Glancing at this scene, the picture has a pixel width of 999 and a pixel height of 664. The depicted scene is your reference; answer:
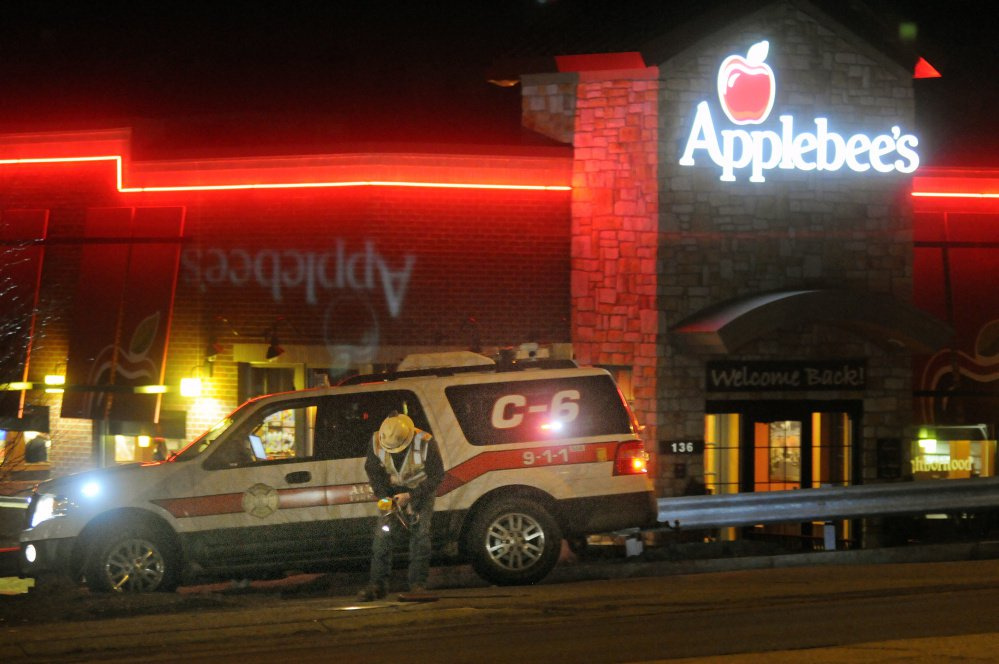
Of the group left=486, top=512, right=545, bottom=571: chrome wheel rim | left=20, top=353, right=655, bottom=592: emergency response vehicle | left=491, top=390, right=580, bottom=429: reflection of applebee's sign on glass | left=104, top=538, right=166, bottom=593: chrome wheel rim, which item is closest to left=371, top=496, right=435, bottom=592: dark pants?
left=20, top=353, right=655, bottom=592: emergency response vehicle

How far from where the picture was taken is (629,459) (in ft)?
42.1

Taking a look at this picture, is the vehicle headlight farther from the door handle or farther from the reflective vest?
the reflective vest

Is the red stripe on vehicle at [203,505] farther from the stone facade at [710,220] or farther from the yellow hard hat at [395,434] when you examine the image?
the stone facade at [710,220]

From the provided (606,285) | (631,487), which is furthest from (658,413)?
(631,487)

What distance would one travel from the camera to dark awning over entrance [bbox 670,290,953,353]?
671 inches

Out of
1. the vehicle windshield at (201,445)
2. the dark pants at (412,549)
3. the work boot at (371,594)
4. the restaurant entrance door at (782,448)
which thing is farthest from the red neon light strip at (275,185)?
the work boot at (371,594)

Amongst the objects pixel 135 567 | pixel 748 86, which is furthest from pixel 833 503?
pixel 135 567

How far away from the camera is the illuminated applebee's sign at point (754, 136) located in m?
18.0

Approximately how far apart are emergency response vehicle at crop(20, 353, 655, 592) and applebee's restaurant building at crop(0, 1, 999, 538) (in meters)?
4.80

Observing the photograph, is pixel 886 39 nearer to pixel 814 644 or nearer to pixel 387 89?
pixel 387 89

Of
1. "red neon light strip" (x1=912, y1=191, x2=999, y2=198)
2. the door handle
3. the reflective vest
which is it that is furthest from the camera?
"red neon light strip" (x1=912, y1=191, x2=999, y2=198)

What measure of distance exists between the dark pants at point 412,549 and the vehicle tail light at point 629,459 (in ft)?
6.17

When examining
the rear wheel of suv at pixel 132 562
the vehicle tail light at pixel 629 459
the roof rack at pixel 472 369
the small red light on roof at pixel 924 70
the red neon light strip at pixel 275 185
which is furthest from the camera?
the small red light on roof at pixel 924 70

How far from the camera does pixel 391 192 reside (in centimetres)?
1806
